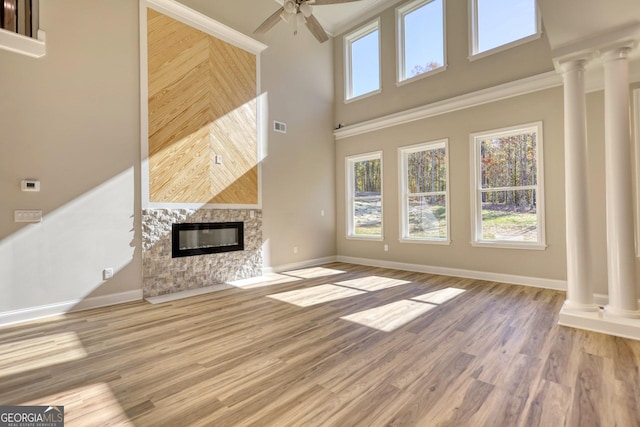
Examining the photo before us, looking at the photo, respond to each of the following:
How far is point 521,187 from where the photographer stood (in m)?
4.58

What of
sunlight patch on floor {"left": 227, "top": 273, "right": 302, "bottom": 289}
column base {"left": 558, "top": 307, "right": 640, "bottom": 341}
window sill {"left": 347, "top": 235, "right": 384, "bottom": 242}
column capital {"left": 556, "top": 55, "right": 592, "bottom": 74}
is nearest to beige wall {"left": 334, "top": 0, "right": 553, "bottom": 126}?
column capital {"left": 556, "top": 55, "right": 592, "bottom": 74}

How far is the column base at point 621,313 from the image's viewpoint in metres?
2.79

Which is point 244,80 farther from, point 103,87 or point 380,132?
point 380,132

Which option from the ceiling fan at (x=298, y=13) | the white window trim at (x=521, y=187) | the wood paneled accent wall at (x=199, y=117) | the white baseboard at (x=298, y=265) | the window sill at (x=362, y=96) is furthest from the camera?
the window sill at (x=362, y=96)

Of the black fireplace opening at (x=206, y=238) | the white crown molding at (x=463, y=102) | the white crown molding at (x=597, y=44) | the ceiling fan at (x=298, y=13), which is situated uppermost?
the ceiling fan at (x=298, y=13)

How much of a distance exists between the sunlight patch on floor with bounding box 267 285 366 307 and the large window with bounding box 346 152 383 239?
2.26 m

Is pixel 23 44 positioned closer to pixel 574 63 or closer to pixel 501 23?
pixel 574 63

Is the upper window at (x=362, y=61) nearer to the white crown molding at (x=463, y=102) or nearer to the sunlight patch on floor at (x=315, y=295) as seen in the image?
the white crown molding at (x=463, y=102)

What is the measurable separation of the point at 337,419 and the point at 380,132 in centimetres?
561

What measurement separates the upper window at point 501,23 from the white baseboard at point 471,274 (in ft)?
12.1

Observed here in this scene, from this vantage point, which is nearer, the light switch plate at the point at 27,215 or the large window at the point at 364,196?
the light switch plate at the point at 27,215

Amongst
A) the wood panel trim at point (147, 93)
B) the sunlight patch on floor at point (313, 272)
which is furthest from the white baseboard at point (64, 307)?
the sunlight patch on floor at point (313, 272)

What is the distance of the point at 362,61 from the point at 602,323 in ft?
20.8

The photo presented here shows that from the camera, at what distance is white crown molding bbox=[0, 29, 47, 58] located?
3124 millimetres
